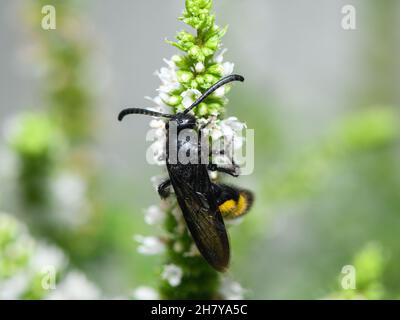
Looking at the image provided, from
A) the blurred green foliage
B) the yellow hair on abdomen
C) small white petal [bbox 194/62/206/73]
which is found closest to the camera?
small white petal [bbox 194/62/206/73]

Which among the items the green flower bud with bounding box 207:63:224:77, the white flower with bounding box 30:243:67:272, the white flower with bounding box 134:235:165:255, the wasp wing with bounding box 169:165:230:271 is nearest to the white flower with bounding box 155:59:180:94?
the green flower bud with bounding box 207:63:224:77

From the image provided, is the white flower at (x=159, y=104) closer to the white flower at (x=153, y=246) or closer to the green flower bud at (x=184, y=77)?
the green flower bud at (x=184, y=77)

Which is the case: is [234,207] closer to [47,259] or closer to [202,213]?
[202,213]

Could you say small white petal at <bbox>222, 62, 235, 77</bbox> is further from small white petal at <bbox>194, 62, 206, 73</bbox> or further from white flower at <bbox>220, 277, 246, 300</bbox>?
white flower at <bbox>220, 277, 246, 300</bbox>

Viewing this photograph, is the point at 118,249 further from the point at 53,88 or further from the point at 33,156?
the point at 53,88

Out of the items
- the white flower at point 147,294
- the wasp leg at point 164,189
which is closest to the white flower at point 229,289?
the white flower at point 147,294

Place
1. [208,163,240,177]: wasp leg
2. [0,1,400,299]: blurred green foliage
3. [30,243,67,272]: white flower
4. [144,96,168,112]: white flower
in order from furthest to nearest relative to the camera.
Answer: [0,1,400,299]: blurred green foliage < [30,243,67,272]: white flower < [208,163,240,177]: wasp leg < [144,96,168,112]: white flower

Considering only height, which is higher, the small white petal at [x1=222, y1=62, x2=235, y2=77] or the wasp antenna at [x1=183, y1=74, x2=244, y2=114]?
the small white petal at [x1=222, y1=62, x2=235, y2=77]

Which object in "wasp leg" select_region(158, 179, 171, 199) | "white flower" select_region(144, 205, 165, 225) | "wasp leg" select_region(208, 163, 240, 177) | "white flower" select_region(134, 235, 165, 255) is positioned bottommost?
"white flower" select_region(134, 235, 165, 255)
